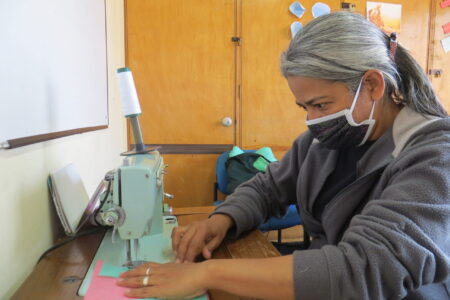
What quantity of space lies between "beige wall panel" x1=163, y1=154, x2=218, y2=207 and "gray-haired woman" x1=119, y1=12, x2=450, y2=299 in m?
1.33

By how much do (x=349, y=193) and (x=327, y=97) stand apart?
0.24 metres

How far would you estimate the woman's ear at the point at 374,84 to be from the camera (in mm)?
806

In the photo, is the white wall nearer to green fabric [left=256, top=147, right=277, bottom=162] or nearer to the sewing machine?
the sewing machine

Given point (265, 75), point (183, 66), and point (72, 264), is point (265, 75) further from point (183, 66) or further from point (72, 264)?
point (72, 264)

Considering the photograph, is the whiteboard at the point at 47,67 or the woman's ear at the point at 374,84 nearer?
the whiteboard at the point at 47,67

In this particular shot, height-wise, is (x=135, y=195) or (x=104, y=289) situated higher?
(x=135, y=195)

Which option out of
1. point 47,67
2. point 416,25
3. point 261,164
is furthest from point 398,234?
point 416,25

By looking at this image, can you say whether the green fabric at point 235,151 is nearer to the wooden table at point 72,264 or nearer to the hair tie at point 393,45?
the wooden table at point 72,264

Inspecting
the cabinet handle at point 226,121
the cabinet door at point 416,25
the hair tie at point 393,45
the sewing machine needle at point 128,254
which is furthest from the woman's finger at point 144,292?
the cabinet door at point 416,25

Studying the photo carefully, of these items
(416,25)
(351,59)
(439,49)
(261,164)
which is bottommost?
(261,164)

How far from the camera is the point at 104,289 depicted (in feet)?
2.18

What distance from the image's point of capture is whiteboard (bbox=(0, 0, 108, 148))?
0.66 meters

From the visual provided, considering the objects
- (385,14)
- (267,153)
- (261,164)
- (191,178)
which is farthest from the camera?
(385,14)

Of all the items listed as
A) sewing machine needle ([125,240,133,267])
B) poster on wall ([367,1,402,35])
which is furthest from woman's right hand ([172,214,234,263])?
poster on wall ([367,1,402,35])
